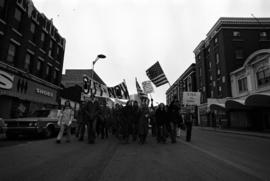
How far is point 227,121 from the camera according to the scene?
31250 mm

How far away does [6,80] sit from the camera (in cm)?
1606

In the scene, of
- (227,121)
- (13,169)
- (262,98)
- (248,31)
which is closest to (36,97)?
(13,169)

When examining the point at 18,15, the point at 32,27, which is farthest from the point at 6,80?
the point at 32,27

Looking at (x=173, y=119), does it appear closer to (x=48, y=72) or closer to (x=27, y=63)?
(x=27, y=63)

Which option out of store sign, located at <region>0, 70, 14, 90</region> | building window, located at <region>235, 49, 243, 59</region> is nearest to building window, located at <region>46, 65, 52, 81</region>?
store sign, located at <region>0, 70, 14, 90</region>

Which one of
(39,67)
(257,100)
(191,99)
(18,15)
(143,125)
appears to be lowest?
(143,125)

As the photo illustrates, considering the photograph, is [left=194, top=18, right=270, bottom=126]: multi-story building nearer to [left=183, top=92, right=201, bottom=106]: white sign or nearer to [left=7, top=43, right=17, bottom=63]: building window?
[left=183, top=92, right=201, bottom=106]: white sign

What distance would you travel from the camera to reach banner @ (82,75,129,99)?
12086 mm

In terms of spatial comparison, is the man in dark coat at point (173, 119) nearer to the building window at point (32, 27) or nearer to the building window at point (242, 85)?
the building window at point (32, 27)

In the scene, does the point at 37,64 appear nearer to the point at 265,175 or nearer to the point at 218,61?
the point at 265,175

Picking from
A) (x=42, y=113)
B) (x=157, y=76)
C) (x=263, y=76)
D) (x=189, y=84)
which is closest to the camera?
(x=42, y=113)

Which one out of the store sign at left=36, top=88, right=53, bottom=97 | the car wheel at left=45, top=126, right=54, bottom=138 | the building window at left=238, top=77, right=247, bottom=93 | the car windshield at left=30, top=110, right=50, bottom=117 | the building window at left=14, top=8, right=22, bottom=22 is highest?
the building window at left=14, top=8, right=22, bottom=22

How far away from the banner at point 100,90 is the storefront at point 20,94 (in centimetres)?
797

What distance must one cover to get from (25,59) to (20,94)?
384 cm
